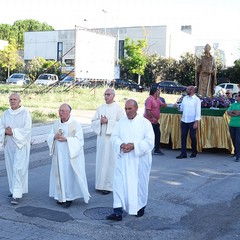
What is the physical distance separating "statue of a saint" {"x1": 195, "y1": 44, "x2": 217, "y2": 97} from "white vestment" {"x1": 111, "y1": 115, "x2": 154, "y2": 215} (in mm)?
9009

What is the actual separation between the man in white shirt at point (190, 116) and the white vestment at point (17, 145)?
5153 millimetres

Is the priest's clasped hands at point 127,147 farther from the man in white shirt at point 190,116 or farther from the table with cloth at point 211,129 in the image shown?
the table with cloth at point 211,129

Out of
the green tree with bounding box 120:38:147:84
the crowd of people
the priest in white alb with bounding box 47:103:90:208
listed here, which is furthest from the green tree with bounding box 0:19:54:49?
the priest in white alb with bounding box 47:103:90:208

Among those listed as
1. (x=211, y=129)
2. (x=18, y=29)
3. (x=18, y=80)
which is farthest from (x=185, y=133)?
(x=18, y=29)

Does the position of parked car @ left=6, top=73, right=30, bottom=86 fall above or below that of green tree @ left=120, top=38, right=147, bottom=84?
below

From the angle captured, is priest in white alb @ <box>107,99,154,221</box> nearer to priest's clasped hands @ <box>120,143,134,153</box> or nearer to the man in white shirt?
priest's clasped hands @ <box>120,143,134,153</box>

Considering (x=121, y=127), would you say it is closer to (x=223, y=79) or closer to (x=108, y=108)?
(x=108, y=108)

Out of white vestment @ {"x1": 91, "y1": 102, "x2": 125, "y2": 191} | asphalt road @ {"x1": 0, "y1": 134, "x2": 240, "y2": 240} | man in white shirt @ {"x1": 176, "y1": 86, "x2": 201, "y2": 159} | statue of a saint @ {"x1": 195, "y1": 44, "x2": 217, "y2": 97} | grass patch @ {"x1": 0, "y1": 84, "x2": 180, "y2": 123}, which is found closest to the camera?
asphalt road @ {"x1": 0, "y1": 134, "x2": 240, "y2": 240}

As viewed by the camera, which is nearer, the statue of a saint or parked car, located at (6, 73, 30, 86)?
the statue of a saint

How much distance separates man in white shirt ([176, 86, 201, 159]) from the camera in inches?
441

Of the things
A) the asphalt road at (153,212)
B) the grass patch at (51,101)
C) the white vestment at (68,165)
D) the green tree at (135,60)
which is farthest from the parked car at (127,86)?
the white vestment at (68,165)

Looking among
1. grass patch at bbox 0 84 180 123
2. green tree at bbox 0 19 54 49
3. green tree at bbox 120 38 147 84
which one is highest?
green tree at bbox 0 19 54 49

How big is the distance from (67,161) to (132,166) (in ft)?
3.96

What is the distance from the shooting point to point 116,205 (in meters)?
6.10
